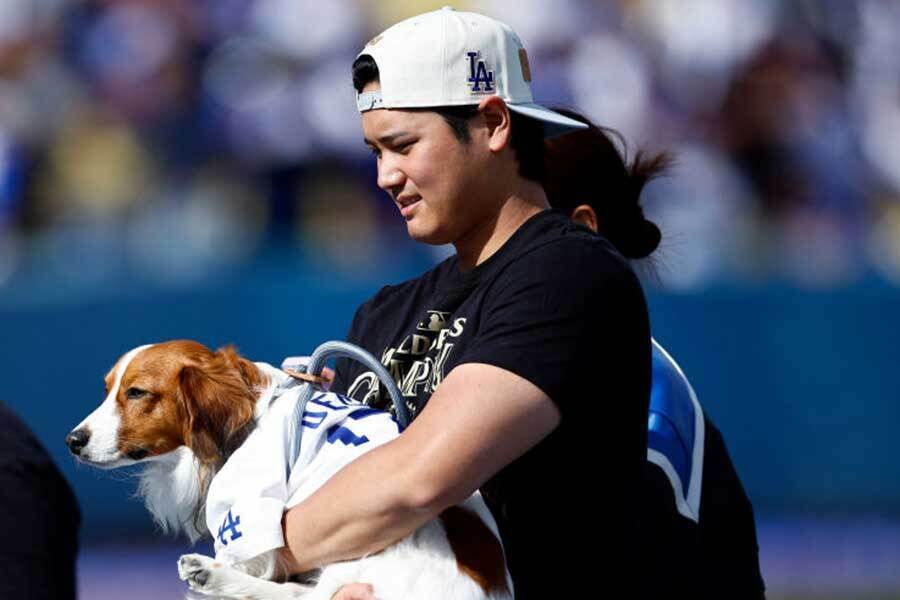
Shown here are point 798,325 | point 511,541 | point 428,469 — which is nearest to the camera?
point 428,469

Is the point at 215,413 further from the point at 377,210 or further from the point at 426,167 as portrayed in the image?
the point at 377,210

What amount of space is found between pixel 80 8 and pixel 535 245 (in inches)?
194

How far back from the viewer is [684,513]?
2979 mm

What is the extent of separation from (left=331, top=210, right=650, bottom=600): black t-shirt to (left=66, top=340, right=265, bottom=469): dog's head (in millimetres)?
308

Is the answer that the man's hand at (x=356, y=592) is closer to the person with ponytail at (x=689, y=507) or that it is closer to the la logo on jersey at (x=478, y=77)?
the person with ponytail at (x=689, y=507)

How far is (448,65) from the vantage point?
2488 millimetres

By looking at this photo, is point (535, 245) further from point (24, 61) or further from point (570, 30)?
point (24, 61)

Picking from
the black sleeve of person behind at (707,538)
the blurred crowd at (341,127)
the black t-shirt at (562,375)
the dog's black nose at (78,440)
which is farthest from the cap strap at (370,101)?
the blurred crowd at (341,127)

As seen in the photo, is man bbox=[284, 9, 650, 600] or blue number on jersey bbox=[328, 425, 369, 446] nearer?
man bbox=[284, 9, 650, 600]

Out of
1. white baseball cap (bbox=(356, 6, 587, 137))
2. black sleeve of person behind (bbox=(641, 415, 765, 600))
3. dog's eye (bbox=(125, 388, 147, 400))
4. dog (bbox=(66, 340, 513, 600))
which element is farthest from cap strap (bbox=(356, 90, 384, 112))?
black sleeve of person behind (bbox=(641, 415, 765, 600))

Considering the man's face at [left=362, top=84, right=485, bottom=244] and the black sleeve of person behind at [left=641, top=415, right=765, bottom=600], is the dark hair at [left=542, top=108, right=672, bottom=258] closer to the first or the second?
the black sleeve of person behind at [left=641, top=415, right=765, bottom=600]

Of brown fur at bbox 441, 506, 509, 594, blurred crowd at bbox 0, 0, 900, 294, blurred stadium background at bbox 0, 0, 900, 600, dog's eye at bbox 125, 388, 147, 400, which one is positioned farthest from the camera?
blurred crowd at bbox 0, 0, 900, 294

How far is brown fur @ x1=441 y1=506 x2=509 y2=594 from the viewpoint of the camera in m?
2.31

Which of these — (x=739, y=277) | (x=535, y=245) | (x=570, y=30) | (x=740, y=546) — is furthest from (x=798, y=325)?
(x=535, y=245)
